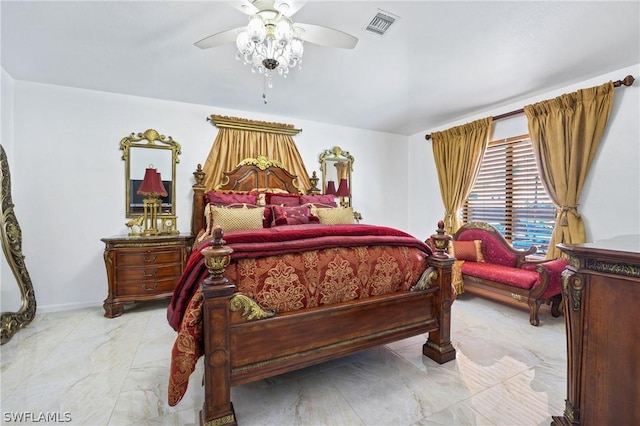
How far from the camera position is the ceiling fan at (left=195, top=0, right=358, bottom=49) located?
5.36 ft

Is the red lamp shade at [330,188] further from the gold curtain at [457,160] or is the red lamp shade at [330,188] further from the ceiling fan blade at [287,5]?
the ceiling fan blade at [287,5]

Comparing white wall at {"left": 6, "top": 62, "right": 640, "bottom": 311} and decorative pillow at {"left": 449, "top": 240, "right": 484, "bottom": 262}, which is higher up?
white wall at {"left": 6, "top": 62, "right": 640, "bottom": 311}

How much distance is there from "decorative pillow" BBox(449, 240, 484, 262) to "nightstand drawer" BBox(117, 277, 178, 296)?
341cm

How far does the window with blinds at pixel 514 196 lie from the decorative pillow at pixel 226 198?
3.28 m

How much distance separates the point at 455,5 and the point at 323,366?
8.63ft

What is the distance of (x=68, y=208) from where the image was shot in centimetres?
302

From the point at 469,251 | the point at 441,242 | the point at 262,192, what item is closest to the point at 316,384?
the point at 441,242

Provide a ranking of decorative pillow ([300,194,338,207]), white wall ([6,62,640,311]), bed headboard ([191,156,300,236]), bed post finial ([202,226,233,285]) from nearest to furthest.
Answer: bed post finial ([202,226,233,285])
white wall ([6,62,640,311])
bed headboard ([191,156,300,236])
decorative pillow ([300,194,338,207])

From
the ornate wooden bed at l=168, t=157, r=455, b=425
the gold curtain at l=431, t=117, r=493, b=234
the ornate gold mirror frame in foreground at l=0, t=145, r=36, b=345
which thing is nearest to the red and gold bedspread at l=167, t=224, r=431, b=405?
the ornate wooden bed at l=168, t=157, r=455, b=425

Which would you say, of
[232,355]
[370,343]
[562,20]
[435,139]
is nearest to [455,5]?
[562,20]

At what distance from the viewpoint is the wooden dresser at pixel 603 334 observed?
103 cm

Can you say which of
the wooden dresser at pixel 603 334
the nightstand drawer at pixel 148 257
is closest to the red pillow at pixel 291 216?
the nightstand drawer at pixel 148 257

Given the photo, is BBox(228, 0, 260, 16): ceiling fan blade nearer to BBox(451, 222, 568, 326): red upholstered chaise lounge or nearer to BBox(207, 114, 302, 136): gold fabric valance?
BBox(207, 114, 302, 136): gold fabric valance

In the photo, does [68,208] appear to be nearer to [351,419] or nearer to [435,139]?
[351,419]
